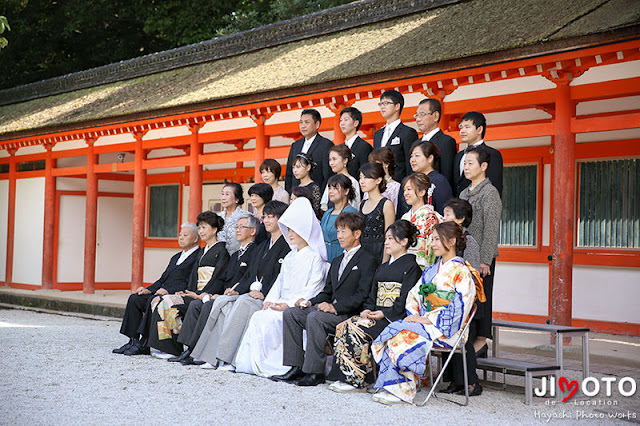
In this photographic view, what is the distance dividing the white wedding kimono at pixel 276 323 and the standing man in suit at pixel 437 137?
4.19 feet

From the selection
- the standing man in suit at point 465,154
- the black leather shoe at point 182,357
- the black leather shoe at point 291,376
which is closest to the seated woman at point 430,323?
the standing man in suit at point 465,154

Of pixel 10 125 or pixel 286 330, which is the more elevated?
pixel 10 125

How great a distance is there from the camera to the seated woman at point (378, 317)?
5.34 meters

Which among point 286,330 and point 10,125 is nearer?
point 286,330

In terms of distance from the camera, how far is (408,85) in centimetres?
817

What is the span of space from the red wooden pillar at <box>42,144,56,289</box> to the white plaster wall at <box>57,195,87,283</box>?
0.66ft

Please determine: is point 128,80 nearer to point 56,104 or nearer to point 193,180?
point 56,104

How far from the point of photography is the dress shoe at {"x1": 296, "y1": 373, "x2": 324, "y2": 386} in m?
5.65

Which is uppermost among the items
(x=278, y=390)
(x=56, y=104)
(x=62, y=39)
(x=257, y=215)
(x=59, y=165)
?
(x=62, y=39)

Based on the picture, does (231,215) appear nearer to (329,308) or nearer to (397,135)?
(397,135)

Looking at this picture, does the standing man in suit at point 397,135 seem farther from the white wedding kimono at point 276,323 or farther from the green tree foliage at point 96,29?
the green tree foliage at point 96,29

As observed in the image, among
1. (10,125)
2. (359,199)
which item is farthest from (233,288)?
(10,125)

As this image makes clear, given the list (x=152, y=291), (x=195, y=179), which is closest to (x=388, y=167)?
(x=152, y=291)

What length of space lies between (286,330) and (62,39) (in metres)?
19.9
